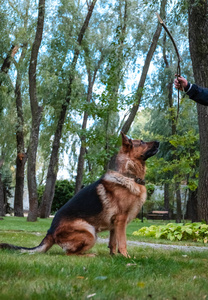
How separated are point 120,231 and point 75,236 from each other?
67 cm

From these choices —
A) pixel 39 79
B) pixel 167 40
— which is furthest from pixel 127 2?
pixel 39 79

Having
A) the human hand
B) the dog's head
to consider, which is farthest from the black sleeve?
the dog's head

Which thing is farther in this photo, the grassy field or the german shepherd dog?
the german shepherd dog

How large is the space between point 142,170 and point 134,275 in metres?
2.23

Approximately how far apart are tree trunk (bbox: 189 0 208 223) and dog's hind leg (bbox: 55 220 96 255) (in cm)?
636

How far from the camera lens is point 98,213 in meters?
5.29

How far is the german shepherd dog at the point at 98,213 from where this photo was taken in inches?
203

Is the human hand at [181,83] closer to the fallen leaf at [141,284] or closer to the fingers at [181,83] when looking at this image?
the fingers at [181,83]

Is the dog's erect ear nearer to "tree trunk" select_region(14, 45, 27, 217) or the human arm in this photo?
the human arm

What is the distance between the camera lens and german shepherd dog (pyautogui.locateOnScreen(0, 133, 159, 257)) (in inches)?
203

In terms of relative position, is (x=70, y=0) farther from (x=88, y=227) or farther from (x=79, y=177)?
(x=88, y=227)

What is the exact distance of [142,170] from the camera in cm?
568

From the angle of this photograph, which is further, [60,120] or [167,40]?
[167,40]

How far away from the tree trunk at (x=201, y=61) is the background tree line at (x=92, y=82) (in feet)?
0.09
